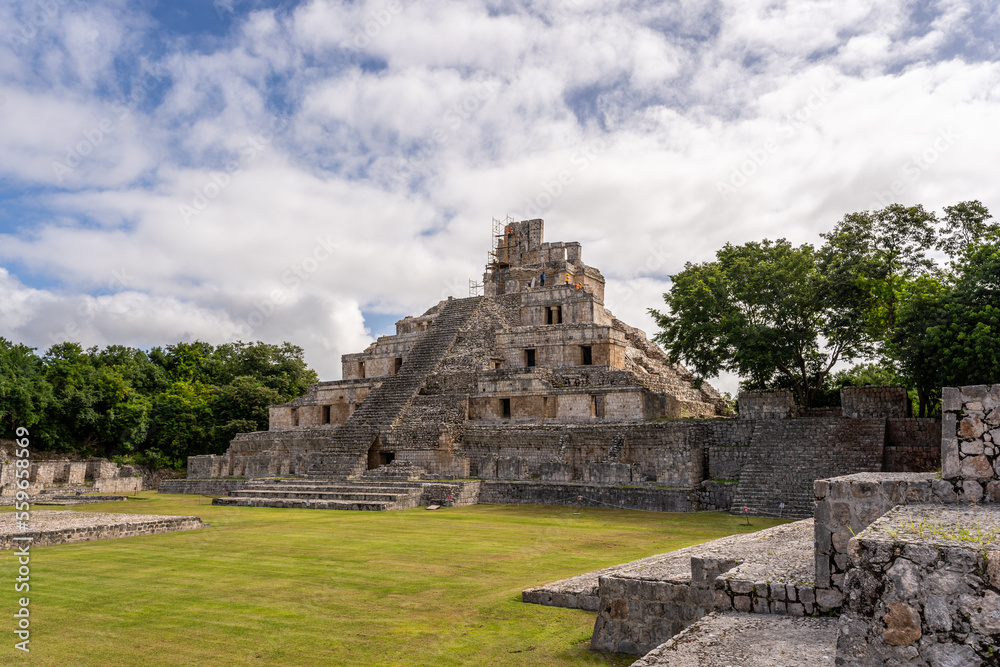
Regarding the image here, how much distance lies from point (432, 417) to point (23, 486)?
15.3 meters

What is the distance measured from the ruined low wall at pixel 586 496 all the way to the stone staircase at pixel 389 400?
257 inches

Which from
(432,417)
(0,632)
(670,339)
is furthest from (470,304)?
(0,632)

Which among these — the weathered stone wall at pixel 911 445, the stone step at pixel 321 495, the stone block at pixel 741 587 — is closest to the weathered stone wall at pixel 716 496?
the weathered stone wall at pixel 911 445

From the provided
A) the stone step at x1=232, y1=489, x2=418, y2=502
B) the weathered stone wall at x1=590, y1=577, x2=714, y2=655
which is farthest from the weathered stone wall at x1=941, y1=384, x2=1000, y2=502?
the stone step at x1=232, y1=489, x2=418, y2=502

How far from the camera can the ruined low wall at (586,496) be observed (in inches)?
745

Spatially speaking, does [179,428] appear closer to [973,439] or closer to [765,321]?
[765,321]

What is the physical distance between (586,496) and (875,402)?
8754 millimetres

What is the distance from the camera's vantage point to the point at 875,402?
19.8 m

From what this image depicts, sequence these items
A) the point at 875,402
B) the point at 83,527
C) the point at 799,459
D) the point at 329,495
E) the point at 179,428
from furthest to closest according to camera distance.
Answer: the point at 179,428, the point at 329,495, the point at 875,402, the point at 799,459, the point at 83,527

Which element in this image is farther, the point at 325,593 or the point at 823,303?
the point at 823,303

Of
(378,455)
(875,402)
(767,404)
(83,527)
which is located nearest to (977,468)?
(83,527)

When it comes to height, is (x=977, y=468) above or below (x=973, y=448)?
below

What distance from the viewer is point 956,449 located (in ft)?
16.0

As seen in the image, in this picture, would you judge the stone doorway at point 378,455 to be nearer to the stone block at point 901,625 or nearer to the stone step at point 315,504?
the stone step at point 315,504
